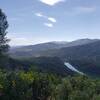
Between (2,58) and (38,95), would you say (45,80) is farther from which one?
(2,58)

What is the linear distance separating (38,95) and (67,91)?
16637 mm

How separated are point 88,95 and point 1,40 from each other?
48.4m

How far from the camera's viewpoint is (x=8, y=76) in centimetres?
10250

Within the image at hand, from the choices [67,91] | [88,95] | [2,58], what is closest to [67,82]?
[67,91]

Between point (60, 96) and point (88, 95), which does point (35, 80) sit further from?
point (88, 95)

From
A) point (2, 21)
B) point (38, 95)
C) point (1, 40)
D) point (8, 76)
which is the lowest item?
point (38, 95)

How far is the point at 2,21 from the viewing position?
123188 millimetres

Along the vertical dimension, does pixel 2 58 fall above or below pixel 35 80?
above

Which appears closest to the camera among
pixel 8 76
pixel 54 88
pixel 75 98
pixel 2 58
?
pixel 75 98

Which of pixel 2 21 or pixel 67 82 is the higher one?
pixel 2 21

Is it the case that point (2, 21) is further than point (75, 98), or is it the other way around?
point (2, 21)

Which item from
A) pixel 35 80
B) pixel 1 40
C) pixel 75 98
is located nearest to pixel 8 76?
pixel 35 80

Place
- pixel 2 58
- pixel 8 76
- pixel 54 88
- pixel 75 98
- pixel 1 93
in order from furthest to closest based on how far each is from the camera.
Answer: pixel 2 58 < pixel 54 88 < pixel 8 76 < pixel 1 93 < pixel 75 98

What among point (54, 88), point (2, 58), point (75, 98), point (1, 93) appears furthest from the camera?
point (2, 58)
